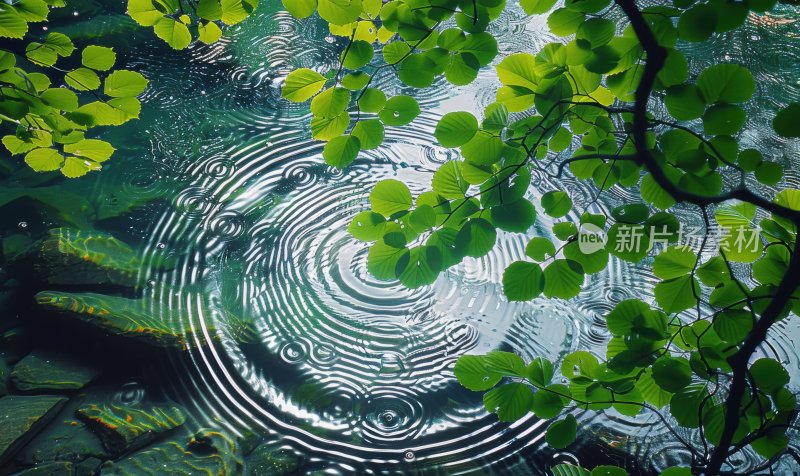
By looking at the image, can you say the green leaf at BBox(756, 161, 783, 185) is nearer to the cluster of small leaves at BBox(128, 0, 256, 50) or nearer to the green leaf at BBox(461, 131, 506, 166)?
the green leaf at BBox(461, 131, 506, 166)

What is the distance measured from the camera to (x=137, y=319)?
6.10 ft

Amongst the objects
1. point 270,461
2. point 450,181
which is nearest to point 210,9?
point 450,181

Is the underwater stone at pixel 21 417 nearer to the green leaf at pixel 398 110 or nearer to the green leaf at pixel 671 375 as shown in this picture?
the green leaf at pixel 398 110

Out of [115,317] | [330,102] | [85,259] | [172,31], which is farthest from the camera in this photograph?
[85,259]

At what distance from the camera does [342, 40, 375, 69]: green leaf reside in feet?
2.07

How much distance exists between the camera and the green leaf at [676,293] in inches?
24.9

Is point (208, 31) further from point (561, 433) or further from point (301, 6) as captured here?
point (561, 433)

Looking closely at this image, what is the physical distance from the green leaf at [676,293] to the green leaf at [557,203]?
0.14 meters

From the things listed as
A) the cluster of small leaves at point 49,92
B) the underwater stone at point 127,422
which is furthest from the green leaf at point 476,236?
the underwater stone at point 127,422

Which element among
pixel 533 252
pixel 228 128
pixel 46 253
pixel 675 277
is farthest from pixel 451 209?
pixel 228 128

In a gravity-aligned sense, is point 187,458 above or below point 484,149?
below

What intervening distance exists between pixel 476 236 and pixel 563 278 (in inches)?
4.5

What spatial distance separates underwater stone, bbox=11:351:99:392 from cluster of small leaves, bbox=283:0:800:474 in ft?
4.94

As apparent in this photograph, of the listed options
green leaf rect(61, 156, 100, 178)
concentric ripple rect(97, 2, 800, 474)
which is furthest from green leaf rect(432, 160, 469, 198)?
concentric ripple rect(97, 2, 800, 474)
